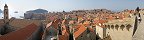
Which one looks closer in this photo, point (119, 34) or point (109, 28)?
point (119, 34)

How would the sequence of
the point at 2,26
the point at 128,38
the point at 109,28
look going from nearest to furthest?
the point at 128,38
the point at 109,28
the point at 2,26

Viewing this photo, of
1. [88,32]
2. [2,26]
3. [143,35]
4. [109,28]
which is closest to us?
[143,35]

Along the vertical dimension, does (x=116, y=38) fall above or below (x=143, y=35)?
below

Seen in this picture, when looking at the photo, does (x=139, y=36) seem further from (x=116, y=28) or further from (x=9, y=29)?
(x=9, y=29)

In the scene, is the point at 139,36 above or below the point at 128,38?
above

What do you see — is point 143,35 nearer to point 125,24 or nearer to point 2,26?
point 125,24

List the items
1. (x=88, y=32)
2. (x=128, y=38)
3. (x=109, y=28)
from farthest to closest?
(x=88, y=32)
(x=109, y=28)
(x=128, y=38)

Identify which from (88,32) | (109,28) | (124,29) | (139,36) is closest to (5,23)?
(88,32)

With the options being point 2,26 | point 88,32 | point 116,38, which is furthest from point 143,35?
point 2,26

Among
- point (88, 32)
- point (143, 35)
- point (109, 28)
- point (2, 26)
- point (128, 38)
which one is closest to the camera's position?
point (143, 35)
